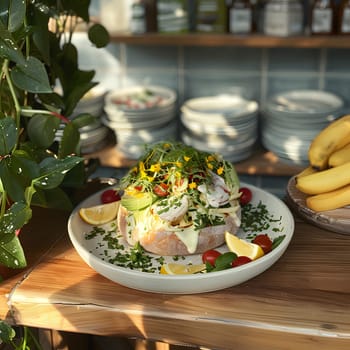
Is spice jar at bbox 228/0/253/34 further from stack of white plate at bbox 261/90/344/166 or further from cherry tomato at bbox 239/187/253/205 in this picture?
cherry tomato at bbox 239/187/253/205

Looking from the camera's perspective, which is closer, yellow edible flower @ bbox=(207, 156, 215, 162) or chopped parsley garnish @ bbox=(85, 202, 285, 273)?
chopped parsley garnish @ bbox=(85, 202, 285, 273)

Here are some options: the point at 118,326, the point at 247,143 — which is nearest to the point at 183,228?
the point at 118,326

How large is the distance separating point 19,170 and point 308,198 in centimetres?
58

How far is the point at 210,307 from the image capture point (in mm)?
912

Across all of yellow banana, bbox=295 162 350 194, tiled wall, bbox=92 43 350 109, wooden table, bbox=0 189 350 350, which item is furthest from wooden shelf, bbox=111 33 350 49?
wooden table, bbox=0 189 350 350

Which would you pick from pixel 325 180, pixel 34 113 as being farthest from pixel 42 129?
pixel 325 180

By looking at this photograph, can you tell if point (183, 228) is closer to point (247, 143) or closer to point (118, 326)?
point (118, 326)

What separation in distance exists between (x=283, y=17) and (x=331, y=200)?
1169 mm

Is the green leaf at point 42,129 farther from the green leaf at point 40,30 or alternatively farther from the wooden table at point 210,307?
the wooden table at point 210,307

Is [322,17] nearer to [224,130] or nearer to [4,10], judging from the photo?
[224,130]

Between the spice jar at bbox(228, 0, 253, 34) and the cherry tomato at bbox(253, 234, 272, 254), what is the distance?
4.43 ft

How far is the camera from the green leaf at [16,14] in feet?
3.02

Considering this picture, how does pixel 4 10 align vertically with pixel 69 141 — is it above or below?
above

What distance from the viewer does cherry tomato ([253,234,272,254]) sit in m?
1.02
